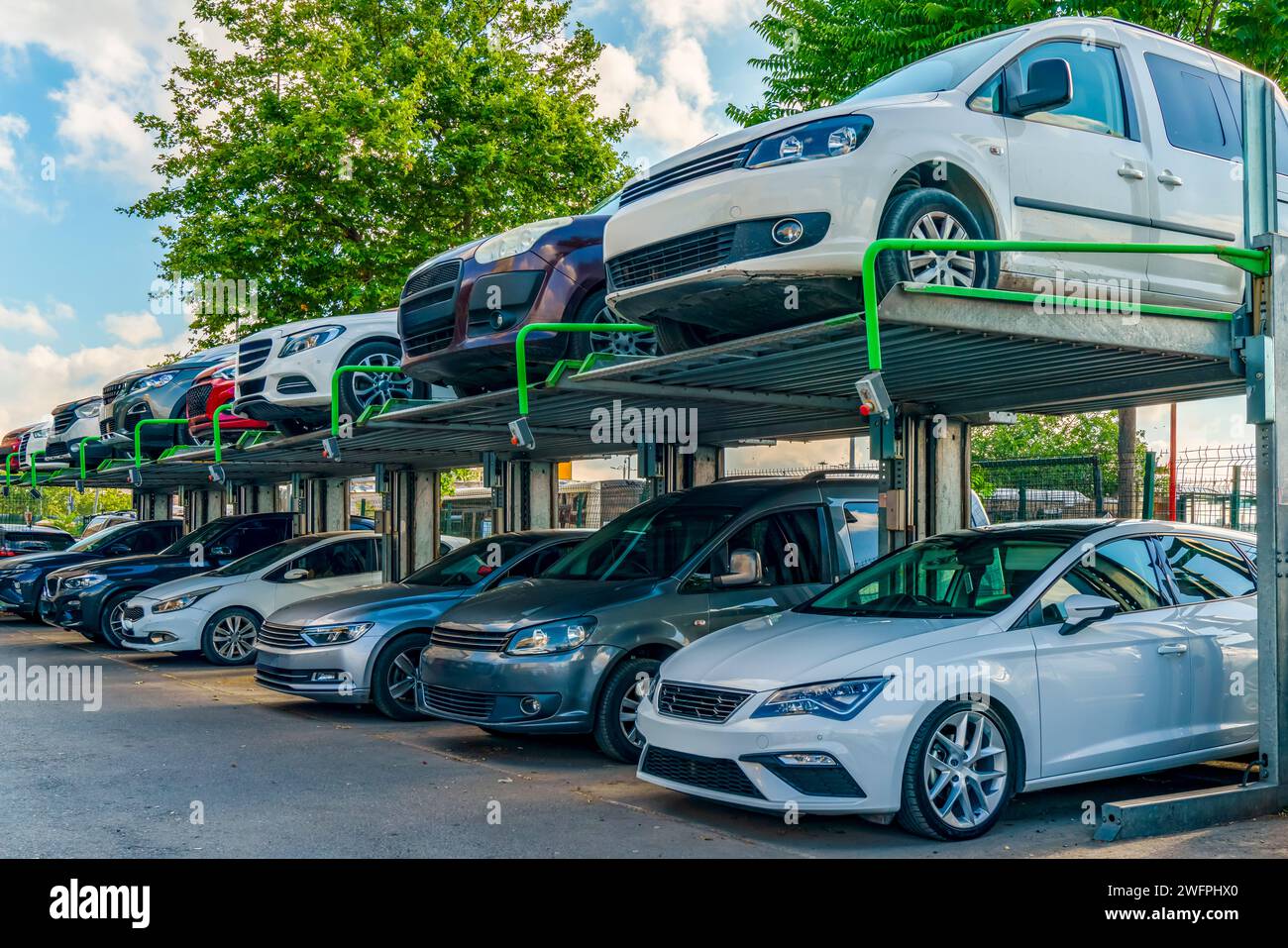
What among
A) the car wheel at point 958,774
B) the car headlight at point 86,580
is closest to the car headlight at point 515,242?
the car wheel at point 958,774

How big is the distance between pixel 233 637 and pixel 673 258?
9329mm

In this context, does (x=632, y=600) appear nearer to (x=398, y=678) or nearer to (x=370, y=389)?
(x=398, y=678)

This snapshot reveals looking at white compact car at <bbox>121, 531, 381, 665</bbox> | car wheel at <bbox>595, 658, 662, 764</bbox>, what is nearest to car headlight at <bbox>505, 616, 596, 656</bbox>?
car wheel at <bbox>595, 658, 662, 764</bbox>

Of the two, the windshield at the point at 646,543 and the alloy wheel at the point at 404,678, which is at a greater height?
the windshield at the point at 646,543

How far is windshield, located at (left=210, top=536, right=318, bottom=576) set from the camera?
15.5 m

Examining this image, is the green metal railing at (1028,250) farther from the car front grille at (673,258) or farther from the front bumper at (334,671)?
the front bumper at (334,671)

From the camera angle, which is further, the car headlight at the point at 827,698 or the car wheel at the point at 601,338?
the car wheel at the point at 601,338

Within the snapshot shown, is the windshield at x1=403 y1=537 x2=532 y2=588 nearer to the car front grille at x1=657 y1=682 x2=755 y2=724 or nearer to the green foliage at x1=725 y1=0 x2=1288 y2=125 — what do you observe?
the car front grille at x1=657 y1=682 x2=755 y2=724

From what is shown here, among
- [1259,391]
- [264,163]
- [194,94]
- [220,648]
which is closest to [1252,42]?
[1259,391]

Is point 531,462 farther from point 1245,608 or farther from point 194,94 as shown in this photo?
point 194,94

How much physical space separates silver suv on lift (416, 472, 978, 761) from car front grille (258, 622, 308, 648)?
61.8 inches

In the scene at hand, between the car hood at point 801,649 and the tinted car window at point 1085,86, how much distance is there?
3047 mm

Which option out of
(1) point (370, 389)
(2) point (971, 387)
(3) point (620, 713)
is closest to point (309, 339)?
(1) point (370, 389)

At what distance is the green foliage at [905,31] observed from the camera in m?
13.9
